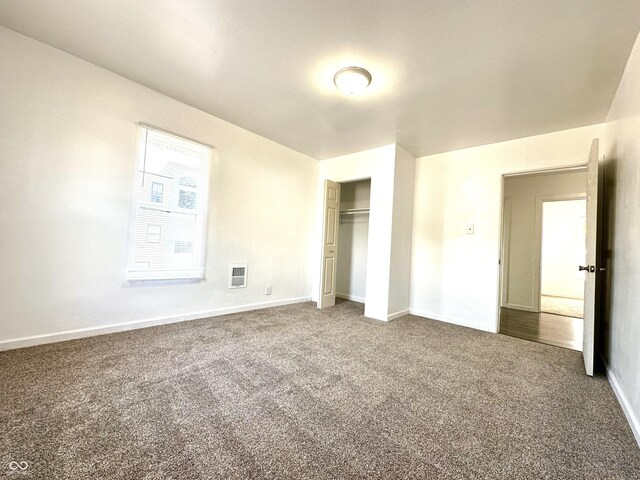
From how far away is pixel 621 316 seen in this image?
1.97 meters

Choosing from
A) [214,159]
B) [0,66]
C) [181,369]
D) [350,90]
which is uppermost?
[350,90]

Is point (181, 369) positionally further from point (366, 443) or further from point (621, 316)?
point (621, 316)

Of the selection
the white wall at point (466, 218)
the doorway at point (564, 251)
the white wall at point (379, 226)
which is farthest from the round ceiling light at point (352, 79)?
the doorway at point (564, 251)

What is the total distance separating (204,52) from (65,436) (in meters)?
2.77

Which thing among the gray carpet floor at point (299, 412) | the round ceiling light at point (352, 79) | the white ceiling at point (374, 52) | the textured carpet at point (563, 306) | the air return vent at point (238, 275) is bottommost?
the gray carpet floor at point (299, 412)

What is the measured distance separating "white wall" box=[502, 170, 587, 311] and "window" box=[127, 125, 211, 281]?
5.24 meters

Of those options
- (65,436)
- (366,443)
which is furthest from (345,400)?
(65,436)

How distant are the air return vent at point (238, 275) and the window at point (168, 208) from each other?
45 centimetres

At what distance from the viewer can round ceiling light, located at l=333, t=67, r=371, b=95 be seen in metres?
2.29

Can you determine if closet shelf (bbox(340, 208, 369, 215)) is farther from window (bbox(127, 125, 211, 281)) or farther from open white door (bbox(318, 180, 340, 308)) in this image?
window (bbox(127, 125, 211, 281))

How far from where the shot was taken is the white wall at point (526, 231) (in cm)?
468

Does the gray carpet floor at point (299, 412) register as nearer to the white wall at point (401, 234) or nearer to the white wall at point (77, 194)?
the white wall at point (77, 194)

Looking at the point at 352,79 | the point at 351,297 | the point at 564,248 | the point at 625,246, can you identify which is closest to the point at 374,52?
the point at 352,79

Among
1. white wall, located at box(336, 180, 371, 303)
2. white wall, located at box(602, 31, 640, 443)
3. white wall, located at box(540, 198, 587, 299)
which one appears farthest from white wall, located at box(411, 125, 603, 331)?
white wall, located at box(540, 198, 587, 299)
